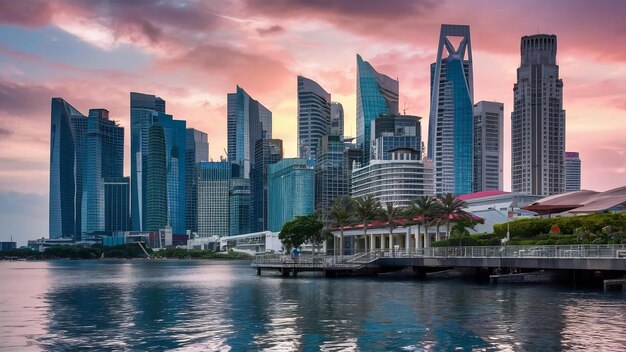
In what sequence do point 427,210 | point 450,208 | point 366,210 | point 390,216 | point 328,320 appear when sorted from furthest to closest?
point 366,210, point 390,216, point 427,210, point 450,208, point 328,320

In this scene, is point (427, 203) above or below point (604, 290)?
above

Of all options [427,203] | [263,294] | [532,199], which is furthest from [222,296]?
[532,199]

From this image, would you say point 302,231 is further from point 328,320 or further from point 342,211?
point 328,320

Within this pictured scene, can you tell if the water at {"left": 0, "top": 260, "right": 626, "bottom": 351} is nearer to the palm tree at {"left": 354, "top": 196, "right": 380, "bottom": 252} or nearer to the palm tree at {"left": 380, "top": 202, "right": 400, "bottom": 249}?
the palm tree at {"left": 380, "top": 202, "right": 400, "bottom": 249}

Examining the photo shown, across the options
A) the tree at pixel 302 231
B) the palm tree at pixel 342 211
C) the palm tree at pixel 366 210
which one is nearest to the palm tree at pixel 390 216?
the palm tree at pixel 366 210

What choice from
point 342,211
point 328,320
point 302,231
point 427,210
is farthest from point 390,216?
point 328,320

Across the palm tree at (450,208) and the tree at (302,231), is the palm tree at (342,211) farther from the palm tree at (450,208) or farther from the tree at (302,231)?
the tree at (302,231)

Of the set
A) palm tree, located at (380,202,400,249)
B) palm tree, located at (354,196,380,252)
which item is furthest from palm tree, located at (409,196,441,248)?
palm tree, located at (354,196,380,252)

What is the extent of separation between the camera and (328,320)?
59.1 m

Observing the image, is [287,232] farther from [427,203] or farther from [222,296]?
[222,296]

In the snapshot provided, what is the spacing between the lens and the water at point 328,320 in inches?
1859

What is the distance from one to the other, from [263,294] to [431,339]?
136ft

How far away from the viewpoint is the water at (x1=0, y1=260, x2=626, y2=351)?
47219 mm

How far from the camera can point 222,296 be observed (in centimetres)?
8712
